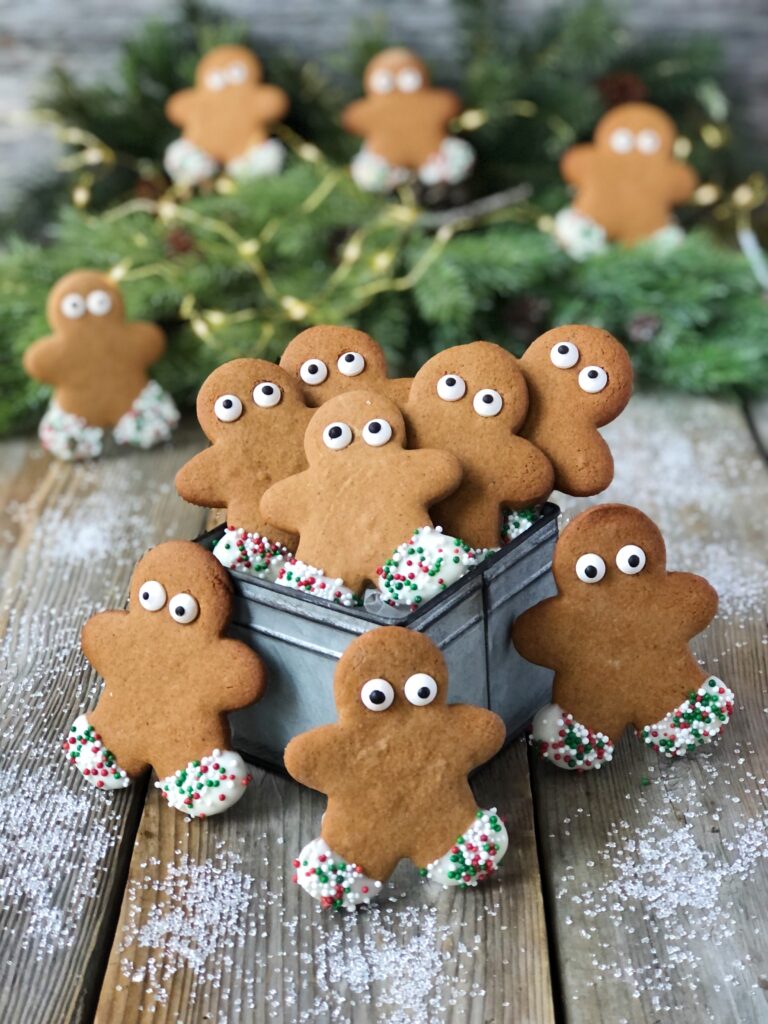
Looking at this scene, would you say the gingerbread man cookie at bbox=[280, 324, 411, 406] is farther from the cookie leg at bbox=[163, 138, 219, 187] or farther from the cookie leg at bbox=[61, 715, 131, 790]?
the cookie leg at bbox=[163, 138, 219, 187]

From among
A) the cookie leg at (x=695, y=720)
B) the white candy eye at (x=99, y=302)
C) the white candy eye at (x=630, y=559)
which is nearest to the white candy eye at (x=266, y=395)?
the white candy eye at (x=630, y=559)

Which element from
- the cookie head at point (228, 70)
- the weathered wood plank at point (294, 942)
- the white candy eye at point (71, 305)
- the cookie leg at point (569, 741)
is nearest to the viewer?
the weathered wood plank at point (294, 942)

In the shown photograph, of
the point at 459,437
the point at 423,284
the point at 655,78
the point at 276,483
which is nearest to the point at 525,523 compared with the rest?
the point at 459,437

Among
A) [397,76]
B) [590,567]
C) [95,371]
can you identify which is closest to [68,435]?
[95,371]

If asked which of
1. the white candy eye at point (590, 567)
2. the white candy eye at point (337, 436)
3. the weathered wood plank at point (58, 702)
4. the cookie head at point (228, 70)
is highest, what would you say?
the cookie head at point (228, 70)

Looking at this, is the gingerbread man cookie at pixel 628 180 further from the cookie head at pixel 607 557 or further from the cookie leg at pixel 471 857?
the cookie leg at pixel 471 857

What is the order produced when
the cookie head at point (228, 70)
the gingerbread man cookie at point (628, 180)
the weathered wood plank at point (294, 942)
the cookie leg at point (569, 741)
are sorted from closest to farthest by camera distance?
the weathered wood plank at point (294, 942) < the cookie leg at point (569, 741) < the gingerbread man cookie at point (628, 180) < the cookie head at point (228, 70)

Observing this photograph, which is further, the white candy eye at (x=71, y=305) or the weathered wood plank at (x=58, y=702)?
the white candy eye at (x=71, y=305)

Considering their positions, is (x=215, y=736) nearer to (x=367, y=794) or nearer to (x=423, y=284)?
(x=367, y=794)
